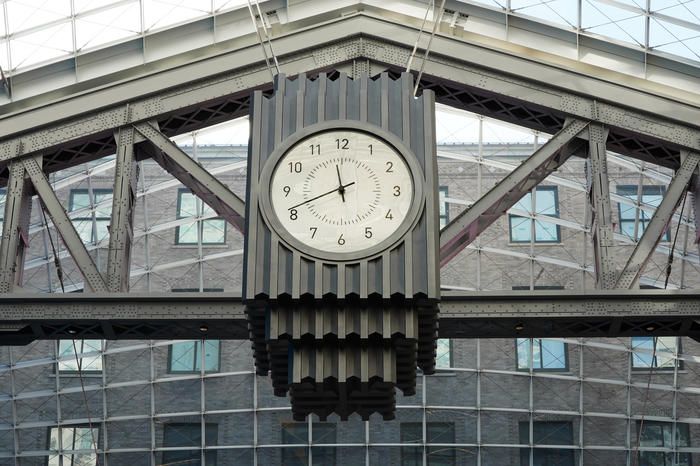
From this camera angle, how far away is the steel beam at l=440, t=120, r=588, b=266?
22.3m

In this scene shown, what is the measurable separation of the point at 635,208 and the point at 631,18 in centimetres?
1787

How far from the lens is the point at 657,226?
73.1 ft

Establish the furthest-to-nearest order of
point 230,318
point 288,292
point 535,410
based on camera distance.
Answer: point 535,410
point 230,318
point 288,292

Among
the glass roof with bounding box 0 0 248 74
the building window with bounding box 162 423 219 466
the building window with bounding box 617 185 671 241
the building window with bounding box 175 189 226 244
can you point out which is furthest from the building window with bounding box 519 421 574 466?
the glass roof with bounding box 0 0 248 74

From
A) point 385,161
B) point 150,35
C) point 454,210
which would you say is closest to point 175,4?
point 150,35

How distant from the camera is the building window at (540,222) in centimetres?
4403

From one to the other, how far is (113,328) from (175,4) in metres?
7.18

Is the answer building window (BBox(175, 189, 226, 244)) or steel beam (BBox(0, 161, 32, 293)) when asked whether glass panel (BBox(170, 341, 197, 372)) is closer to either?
building window (BBox(175, 189, 226, 244))

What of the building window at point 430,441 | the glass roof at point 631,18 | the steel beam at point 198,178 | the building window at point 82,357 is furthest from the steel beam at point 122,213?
the building window at point 430,441

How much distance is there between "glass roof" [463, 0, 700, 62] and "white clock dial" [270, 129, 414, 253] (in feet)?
32.1

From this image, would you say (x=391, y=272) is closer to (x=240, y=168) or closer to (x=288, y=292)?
(x=288, y=292)

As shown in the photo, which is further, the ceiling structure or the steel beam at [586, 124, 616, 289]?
the ceiling structure

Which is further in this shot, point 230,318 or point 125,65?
point 125,65

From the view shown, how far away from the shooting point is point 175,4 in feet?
85.7
